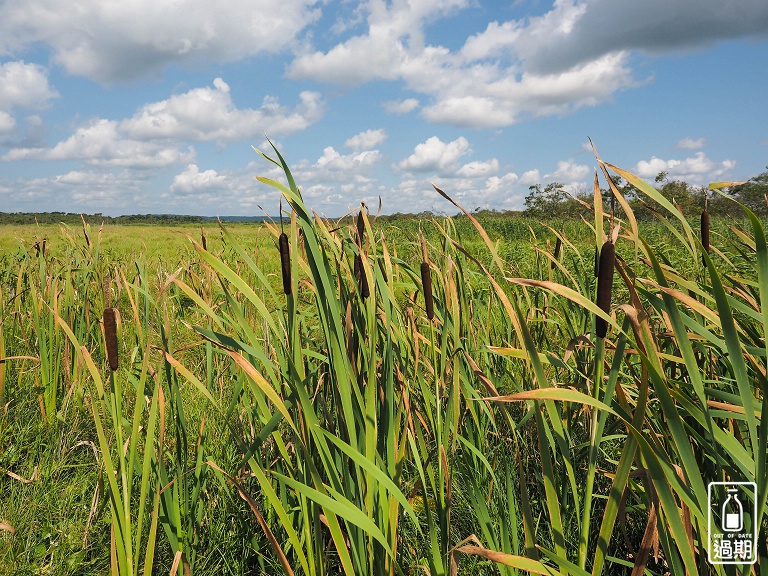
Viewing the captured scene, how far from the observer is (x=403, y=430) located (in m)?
1.07

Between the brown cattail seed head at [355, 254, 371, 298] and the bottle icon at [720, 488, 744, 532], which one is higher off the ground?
the brown cattail seed head at [355, 254, 371, 298]

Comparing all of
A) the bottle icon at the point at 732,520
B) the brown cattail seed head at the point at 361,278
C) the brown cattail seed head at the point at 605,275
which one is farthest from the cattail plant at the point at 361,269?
the bottle icon at the point at 732,520

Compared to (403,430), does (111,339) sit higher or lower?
higher

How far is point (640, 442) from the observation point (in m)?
0.58

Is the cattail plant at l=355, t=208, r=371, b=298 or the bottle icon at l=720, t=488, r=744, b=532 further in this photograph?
the cattail plant at l=355, t=208, r=371, b=298

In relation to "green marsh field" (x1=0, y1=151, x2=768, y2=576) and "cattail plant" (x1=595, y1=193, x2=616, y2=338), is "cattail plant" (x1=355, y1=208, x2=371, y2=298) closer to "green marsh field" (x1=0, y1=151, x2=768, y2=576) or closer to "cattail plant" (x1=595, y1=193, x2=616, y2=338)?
"green marsh field" (x1=0, y1=151, x2=768, y2=576)

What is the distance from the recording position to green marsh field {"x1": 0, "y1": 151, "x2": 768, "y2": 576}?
0.66 m

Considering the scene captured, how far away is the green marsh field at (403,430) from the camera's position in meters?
0.66

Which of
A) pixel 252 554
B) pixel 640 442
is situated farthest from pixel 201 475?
pixel 640 442

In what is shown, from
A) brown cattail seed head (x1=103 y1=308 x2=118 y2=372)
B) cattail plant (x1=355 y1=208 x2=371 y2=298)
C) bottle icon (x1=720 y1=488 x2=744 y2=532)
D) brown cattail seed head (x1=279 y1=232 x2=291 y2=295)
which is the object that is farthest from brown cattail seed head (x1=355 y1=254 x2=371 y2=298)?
bottle icon (x1=720 y1=488 x2=744 y2=532)

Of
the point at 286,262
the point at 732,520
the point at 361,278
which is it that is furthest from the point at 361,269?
the point at 732,520

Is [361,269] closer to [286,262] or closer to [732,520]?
[286,262]

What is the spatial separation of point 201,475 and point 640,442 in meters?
0.97

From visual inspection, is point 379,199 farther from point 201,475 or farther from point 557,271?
point 557,271
